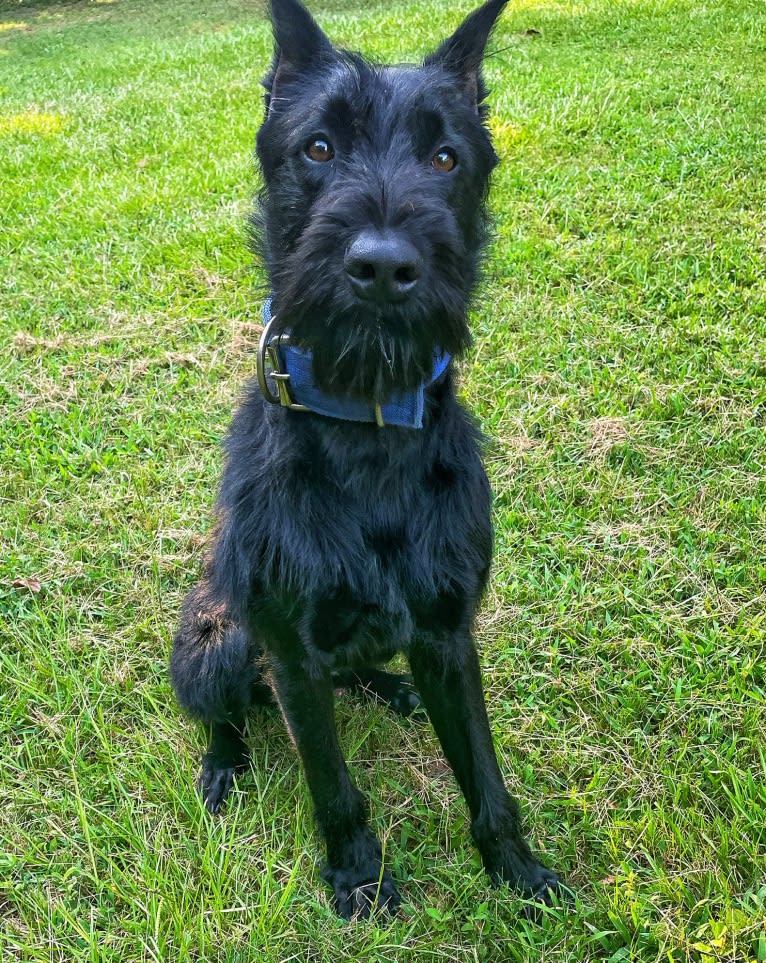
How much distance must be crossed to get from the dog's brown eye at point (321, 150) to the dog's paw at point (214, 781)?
1.84 meters

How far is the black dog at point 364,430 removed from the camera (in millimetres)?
1640

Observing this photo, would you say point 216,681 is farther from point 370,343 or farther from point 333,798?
point 370,343

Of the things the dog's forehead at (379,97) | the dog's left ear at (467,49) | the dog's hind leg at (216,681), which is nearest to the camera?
the dog's forehead at (379,97)

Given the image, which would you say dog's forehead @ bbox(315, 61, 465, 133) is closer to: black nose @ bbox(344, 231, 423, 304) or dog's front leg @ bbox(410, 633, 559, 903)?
black nose @ bbox(344, 231, 423, 304)

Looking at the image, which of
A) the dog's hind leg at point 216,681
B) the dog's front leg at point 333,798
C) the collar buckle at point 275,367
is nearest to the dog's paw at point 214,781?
the dog's hind leg at point 216,681

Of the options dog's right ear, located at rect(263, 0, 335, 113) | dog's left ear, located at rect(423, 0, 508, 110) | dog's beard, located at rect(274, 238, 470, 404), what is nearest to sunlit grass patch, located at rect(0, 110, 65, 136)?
dog's right ear, located at rect(263, 0, 335, 113)

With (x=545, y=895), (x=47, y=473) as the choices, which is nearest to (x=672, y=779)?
(x=545, y=895)

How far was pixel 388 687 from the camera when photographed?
2.74 m

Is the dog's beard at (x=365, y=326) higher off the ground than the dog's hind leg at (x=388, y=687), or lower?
higher

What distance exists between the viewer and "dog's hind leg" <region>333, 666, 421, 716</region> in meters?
2.72

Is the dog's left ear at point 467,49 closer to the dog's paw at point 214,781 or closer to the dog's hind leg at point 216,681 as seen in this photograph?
the dog's hind leg at point 216,681

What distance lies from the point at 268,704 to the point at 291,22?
2039 millimetres

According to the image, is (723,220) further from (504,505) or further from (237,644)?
(237,644)

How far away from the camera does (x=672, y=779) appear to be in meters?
2.31
